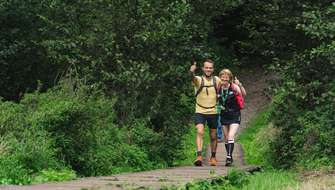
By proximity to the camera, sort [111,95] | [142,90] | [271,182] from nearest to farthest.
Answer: [271,182]
[142,90]
[111,95]

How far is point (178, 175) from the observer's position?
9570 mm

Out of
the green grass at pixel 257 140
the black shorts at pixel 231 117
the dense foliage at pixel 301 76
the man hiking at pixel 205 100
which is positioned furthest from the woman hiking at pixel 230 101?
the green grass at pixel 257 140

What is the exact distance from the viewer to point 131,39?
14445 millimetres

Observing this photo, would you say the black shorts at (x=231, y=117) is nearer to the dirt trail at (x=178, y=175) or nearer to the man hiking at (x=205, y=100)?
the man hiking at (x=205, y=100)

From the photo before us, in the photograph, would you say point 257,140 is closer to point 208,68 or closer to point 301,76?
point 301,76

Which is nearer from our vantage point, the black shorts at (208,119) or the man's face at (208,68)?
the man's face at (208,68)

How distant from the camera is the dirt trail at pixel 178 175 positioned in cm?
764

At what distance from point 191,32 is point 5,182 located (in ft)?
25.7

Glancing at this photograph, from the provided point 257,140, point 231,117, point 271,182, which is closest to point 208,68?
point 231,117

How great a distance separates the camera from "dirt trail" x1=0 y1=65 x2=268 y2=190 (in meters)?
7.64

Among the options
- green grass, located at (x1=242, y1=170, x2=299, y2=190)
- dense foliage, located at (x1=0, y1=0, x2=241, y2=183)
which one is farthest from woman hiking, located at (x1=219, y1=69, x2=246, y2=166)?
green grass, located at (x1=242, y1=170, x2=299, y2=190)

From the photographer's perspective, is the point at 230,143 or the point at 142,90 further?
the point at 142,90

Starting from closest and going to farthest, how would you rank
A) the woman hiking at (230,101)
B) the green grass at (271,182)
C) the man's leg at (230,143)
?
the green grass at (271,182), the man's leg at (230,143), the woman hiking at (230,101)

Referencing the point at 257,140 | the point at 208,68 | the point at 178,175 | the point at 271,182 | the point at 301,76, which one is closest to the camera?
the point at 271,182
